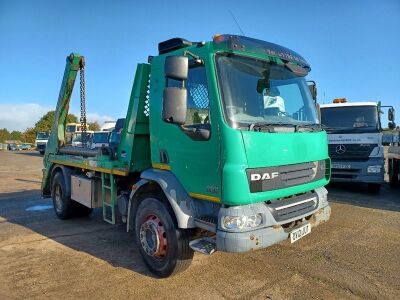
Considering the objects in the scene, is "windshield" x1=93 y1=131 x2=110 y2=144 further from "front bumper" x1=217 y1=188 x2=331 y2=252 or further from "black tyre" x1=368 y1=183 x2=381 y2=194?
"black tyre" x1=368 y1=183 x2=381 y2=194

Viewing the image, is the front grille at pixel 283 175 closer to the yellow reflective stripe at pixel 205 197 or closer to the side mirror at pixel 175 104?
the yellow reflective stripe at pixel 205 197

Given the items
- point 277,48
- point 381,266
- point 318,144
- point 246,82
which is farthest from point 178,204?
point 381,266

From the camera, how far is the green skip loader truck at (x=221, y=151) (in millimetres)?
3557

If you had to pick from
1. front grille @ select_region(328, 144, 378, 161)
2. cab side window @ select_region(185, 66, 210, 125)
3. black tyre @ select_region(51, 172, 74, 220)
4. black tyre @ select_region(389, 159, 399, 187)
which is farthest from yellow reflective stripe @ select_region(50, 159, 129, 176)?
black tyre @ select_region(389, 159, 399, 187)

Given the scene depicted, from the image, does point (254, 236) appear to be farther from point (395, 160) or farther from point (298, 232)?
point (395, 160)

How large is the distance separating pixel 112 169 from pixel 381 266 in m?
3.94

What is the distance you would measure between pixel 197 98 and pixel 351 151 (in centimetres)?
693

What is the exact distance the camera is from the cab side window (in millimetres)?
3793

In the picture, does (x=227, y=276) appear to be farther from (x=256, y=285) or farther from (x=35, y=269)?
(x=35, y=269)

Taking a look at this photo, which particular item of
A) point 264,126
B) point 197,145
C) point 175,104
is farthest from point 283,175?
point 175,104

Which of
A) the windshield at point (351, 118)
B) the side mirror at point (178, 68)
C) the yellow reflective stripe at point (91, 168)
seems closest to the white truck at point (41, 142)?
the yellow reflective stripe at point (91, 168)

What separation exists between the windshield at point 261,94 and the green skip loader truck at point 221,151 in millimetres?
12

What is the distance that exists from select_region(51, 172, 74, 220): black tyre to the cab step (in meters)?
4.08

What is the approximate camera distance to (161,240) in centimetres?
418
